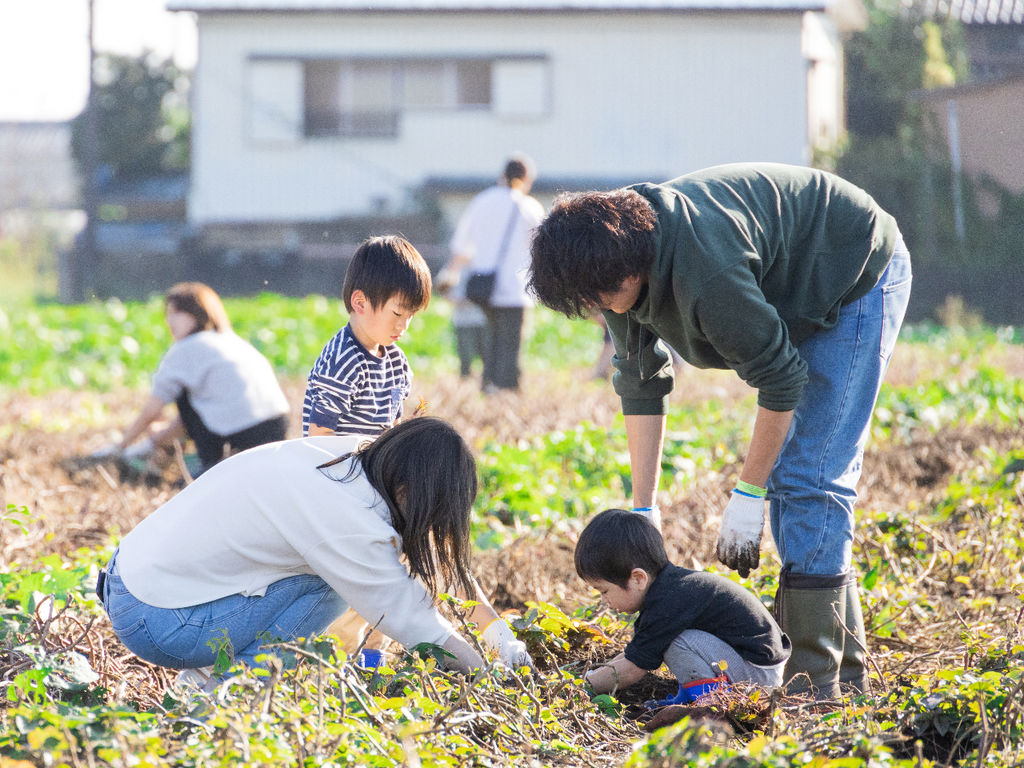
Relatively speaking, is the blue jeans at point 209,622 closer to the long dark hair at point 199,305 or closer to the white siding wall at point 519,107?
the long dark hair at point 199,305

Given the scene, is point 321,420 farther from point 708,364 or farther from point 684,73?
point 684,73

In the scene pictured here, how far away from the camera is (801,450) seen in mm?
2896

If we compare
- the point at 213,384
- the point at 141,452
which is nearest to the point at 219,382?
the point at 213,384

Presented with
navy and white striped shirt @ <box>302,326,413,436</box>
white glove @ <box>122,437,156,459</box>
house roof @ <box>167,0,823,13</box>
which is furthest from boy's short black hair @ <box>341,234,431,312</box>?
house roof @ <box>167,0,823,13</box>

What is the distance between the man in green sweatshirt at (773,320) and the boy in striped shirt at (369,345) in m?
0.66

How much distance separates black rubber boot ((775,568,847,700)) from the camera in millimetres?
2885

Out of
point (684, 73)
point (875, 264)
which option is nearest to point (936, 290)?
point (684, 73)

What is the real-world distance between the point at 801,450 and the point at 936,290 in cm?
1398

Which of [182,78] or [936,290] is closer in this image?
[936,290]

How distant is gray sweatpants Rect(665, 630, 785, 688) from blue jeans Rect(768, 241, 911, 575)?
323mm

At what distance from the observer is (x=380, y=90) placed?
19609 mm

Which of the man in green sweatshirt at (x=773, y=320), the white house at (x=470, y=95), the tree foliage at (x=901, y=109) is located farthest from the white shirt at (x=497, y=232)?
the white house at (x=470, y=95)

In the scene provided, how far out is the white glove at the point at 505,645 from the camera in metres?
2.66

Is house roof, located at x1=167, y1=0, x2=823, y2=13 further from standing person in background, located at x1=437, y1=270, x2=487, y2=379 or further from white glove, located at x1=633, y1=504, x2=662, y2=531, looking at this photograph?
Answer: white glove, located at x1=633, y1=504, x2=662, y2=531
